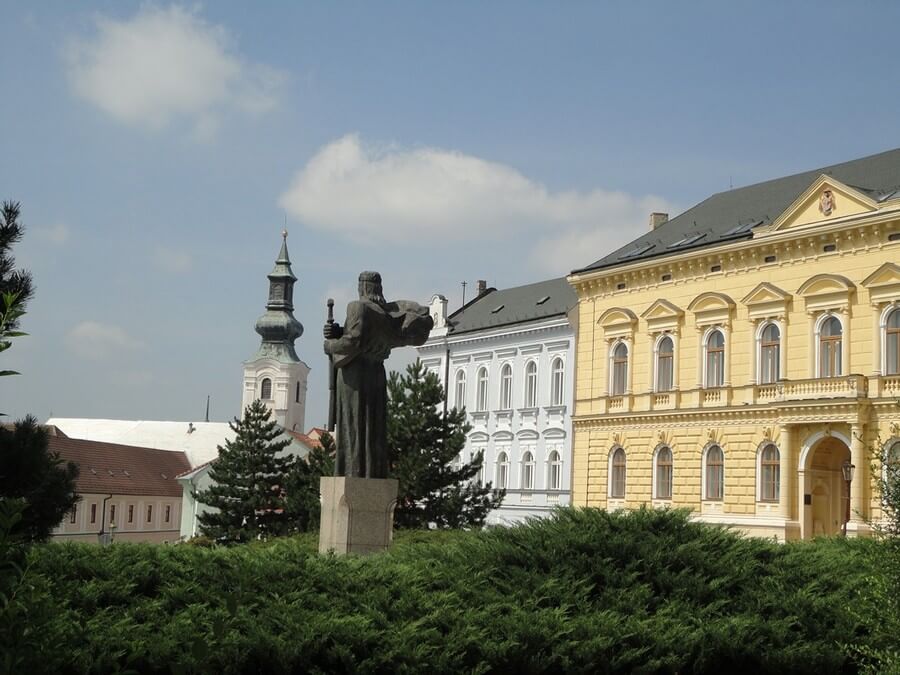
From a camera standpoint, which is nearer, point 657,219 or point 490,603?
point 490,603

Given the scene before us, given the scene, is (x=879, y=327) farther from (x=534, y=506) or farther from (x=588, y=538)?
(x=588, y=538)

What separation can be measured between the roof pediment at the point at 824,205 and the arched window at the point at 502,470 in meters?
16.9

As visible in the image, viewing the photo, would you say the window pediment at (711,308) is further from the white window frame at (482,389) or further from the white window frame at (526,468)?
the white window frame at (482,389)

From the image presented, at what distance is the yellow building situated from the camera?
3453cm

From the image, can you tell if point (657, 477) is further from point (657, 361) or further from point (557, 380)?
point (557, 380)

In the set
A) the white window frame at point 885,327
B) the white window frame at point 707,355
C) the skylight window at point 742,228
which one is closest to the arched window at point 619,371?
the white window frame at point 707,355

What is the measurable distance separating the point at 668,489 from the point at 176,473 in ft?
184

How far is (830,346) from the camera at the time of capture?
36000mm

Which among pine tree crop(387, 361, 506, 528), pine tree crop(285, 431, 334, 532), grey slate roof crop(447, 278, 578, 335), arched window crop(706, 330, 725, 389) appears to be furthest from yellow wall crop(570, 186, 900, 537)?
pine tree crop(285, 431, 334, 532)

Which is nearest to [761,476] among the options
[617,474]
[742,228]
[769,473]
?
[769,473]

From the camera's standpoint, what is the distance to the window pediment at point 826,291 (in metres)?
35.4

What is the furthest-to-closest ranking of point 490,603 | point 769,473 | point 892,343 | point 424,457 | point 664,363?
point 664,363, point 769,473, point 424,457, point 892,343, point 490,603

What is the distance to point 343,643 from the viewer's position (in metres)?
9.12

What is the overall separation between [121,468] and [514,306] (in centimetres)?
3854
